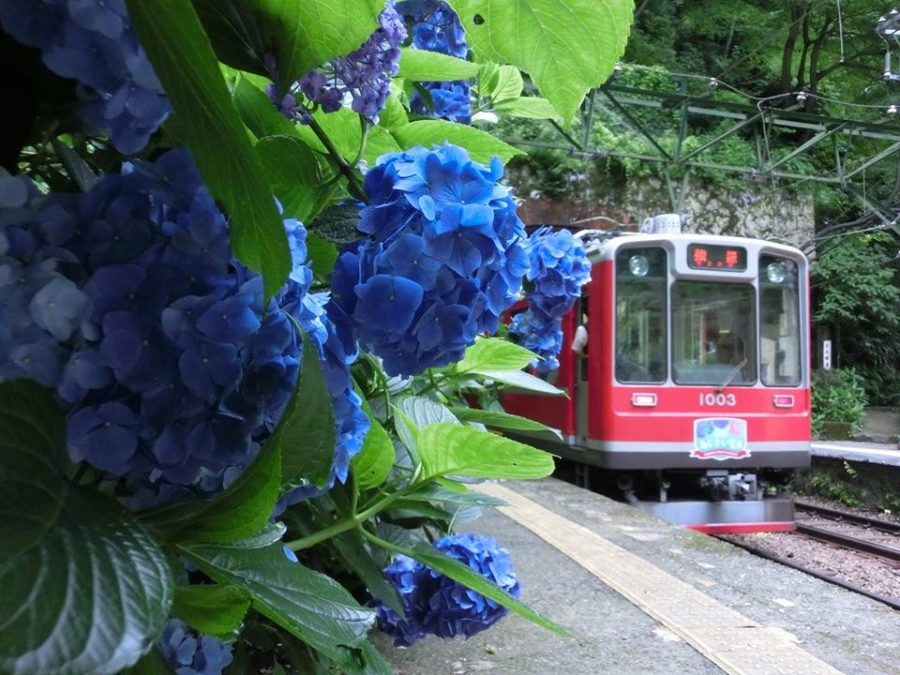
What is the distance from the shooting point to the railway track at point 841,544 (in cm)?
516

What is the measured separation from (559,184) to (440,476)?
11.9 metres

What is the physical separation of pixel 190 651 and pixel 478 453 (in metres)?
0.31

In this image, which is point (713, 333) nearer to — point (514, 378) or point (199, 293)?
point (514, 378)

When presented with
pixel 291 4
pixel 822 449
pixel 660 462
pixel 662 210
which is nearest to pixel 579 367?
pixel 660 462

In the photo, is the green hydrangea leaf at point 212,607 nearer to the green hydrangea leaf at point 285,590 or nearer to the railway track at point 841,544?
the green hydrangea leaf at point 285,590

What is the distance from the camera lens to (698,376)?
235 inches

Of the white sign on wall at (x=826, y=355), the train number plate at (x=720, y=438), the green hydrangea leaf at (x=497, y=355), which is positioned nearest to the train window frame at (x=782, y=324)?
the train number plate at (x=720, y=438)

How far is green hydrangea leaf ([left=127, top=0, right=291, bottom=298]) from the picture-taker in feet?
1.02

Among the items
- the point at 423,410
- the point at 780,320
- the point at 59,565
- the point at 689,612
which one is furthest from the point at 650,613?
the point at 780,320

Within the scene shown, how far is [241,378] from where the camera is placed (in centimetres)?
40

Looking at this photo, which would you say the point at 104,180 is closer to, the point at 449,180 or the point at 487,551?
the point at 449,180

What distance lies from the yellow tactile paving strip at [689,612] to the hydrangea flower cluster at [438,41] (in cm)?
79

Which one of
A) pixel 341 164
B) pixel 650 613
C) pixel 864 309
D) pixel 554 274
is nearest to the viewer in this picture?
pixel 341 164

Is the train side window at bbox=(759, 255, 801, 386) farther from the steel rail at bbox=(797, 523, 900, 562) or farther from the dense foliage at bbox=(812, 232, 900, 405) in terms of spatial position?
the dense foliage at bbox=(812, 232, 900, 405)
